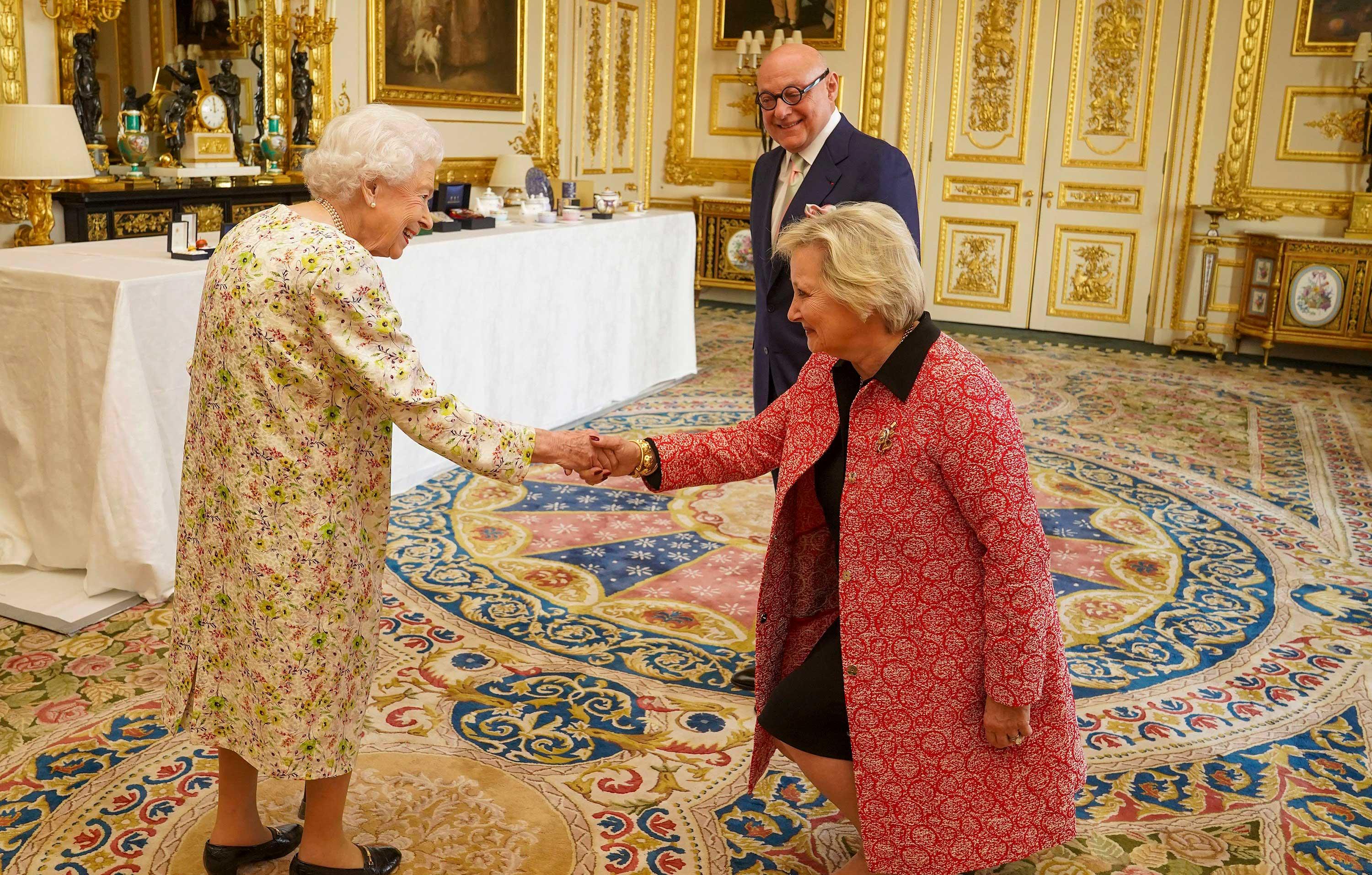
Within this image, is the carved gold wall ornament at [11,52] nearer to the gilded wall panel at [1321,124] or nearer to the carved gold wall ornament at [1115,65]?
the carved gold wall ornament at [1115,65]

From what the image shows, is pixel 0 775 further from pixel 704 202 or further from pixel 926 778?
pixel 704 202

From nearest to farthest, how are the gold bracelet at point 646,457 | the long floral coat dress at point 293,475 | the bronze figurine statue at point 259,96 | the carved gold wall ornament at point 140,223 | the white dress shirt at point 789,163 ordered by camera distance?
the long floral coat dress at point 293,475 < the gold bracelet at point 646,457 < the white dress shirt at point 789,163 < the carved gold wall ornament at point 140,223 < the bronze figurine statue at point 259,96

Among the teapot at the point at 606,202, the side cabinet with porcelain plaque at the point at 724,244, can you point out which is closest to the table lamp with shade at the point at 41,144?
the teapot at the point at 606,202

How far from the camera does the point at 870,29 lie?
10711 mm

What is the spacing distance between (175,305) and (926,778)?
3075mm

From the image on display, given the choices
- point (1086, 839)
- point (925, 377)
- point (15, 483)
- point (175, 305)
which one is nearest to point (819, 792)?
point (1086, 839)

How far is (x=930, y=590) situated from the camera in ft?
7.06

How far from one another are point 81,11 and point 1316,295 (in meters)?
8.54

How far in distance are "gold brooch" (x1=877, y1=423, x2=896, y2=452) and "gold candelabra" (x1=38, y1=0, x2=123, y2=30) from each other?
5.34 meters

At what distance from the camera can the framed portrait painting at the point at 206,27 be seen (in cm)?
644

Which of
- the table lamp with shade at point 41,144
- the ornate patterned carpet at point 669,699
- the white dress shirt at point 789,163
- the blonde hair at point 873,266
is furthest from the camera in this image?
the table lamp with shade at point 41,144

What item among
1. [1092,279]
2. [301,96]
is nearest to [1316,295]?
[1092,279]

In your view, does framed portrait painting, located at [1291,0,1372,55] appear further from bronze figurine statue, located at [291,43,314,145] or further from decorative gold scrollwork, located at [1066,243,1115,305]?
bronze figurine statue, located at [291,43,314,145]

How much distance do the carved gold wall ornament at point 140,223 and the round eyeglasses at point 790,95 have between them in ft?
13.2
